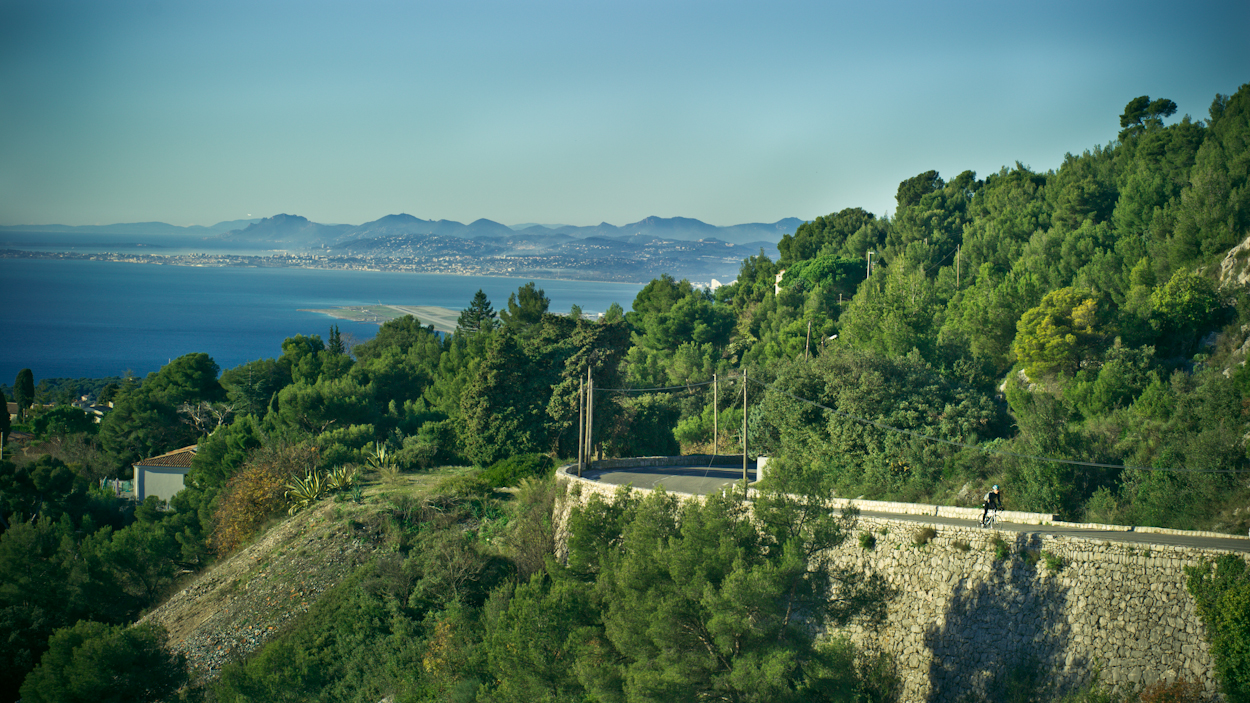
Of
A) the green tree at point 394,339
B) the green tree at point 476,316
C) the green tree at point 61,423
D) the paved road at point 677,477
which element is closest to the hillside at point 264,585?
the paved road at point 677,477

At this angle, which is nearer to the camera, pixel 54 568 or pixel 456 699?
pixel 456 699

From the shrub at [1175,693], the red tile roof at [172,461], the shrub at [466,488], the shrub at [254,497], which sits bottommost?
the red tile roof at [172,461]

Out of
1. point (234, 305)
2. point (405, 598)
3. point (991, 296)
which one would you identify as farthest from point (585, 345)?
point (234, 305)

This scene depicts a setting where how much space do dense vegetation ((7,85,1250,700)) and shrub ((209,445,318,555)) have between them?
0.29ft

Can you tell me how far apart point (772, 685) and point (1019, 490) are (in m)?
7.89

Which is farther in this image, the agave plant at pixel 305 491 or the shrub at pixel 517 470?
the agave plant at pixel 305 491

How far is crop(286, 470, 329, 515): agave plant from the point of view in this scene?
2378 centimetres

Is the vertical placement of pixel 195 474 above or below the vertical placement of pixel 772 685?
below

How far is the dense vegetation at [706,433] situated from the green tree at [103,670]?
23cm

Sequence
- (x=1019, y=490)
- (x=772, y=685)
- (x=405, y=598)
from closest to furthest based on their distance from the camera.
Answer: (x=772, y=685) → (x=1019, y=490) → (x=405, y=598)

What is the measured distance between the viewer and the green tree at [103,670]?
1526cm

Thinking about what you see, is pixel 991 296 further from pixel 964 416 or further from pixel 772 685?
pixel 772 685

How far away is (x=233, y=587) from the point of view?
2050 cm

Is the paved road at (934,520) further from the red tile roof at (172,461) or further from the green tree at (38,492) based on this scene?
the red tile roof at (172,461)
